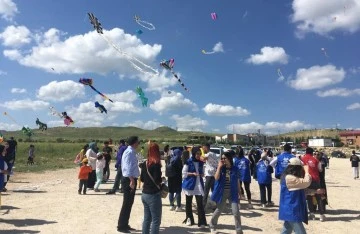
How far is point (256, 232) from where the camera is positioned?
8695mm

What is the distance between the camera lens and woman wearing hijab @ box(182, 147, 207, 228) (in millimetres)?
8906

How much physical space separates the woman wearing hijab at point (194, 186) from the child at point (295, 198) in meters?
2.84

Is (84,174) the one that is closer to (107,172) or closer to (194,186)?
(107,172)

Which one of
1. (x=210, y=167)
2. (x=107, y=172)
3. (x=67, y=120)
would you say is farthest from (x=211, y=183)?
(x=67, y=120)

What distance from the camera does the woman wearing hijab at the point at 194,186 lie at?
29.2ft

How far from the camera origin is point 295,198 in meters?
6.27

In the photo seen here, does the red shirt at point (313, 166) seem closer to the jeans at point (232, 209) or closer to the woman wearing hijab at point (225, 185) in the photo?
the woman wearing hijab at point (225, 185)

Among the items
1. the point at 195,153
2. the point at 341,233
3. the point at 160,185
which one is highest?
the point at 195,153

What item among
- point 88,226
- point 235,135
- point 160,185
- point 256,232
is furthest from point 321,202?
point 235,135

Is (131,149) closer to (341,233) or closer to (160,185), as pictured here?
(160,185)

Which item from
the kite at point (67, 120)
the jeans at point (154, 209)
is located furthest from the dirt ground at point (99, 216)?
the kite at point (67, 120)

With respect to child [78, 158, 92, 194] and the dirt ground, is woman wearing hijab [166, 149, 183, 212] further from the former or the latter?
child [78, 158, 92, 194]

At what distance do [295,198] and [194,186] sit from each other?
3.18 metres

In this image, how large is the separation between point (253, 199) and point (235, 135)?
150972 mm
